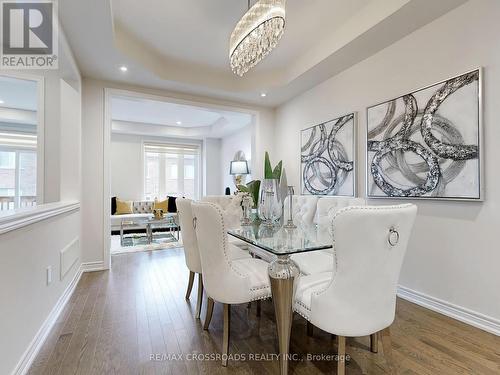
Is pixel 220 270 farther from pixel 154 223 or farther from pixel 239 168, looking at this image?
pixel 239 168

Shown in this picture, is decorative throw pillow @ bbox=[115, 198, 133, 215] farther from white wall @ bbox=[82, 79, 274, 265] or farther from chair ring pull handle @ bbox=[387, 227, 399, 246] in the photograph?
chair ring pull handle @ bbox=[387, 227, 399, 246]

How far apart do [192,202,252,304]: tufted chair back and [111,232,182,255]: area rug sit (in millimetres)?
3192

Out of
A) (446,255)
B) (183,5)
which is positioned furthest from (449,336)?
(183,5)

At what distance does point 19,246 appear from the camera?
1.45 meters

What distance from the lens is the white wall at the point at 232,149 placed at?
237 inches

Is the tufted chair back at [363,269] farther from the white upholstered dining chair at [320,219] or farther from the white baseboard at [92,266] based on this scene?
the white baseboard at [92,266]

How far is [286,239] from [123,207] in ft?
18.1

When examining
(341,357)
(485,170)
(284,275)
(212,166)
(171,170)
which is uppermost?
(212,166)

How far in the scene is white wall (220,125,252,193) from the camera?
237 inches

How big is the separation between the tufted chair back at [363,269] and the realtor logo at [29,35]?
8.66 ft

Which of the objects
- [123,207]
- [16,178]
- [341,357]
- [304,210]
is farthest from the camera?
[123,207]

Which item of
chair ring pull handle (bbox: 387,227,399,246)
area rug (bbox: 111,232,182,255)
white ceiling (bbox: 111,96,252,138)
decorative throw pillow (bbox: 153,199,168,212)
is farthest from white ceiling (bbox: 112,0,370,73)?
decorative throw pillow (bbox: 153,199,168,212)

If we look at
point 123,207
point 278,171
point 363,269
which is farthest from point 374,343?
point 123,207

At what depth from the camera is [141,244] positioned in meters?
4.72
